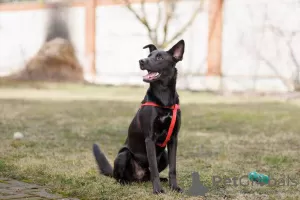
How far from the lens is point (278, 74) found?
19.5 meters

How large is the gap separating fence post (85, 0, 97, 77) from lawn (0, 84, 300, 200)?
975cm

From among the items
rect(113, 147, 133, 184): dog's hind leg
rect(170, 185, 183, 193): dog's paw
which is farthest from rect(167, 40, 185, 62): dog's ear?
rect(170, 185, 183, 193): dog's paw

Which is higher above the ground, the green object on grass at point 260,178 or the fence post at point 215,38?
the fence post at point 215,38

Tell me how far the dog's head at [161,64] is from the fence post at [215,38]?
16413mm

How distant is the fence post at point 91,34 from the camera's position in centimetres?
2555

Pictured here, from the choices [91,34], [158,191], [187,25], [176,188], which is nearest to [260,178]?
[176,188]

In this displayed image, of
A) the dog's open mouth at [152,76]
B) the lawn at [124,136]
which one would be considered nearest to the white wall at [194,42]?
the lawn at [124,136]

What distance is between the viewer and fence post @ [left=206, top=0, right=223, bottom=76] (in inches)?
834

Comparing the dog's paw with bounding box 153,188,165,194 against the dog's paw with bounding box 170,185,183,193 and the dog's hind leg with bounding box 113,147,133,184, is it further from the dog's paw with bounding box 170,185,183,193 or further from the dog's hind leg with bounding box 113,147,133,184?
the dog's hind leg with bounding box 113,147,133,184

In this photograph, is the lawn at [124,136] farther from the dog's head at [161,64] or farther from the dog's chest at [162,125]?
the dog's head at [161,64]

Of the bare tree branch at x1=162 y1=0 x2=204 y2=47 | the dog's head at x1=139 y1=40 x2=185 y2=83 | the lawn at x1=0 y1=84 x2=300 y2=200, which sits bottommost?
the lawn at x1=0 y1=84 x2=300 y2=200

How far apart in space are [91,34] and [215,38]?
6.99 meters

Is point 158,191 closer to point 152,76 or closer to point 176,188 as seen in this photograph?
point 176,188

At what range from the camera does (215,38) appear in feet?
69.8
